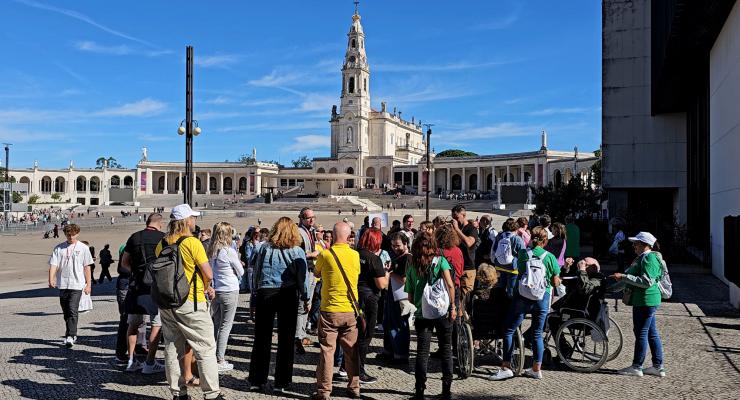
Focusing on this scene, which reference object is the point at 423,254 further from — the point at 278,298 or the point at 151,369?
the point at 151,369

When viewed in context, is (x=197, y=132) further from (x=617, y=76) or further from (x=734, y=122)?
(x=617, y=76)

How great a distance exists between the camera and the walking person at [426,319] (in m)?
5.89

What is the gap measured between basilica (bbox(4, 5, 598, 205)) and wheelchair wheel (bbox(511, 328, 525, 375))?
7175 cm

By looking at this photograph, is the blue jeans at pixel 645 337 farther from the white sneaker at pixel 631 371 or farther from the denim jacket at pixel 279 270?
the denim jacket at pixel 279 270

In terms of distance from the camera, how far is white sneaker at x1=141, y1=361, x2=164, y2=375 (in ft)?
22.2

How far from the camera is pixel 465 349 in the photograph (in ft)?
22.4

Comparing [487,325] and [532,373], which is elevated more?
[487,325]

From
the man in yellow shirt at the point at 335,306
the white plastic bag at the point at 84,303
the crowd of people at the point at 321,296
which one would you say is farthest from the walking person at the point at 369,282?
the white plastic bag at the point at 84,303

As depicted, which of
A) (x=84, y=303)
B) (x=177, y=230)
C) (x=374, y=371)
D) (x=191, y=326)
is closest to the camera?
(x=191, y=326)

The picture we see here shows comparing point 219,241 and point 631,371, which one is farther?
point 631,371

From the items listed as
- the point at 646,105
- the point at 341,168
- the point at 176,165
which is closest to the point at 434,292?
the point at 646,105

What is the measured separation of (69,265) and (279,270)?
3502mm

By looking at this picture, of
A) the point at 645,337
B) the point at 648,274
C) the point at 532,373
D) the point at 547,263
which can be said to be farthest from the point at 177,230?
the point at 645,337

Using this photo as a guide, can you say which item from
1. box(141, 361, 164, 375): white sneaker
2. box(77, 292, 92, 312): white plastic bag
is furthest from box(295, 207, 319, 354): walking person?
box(77, 292, 92, 312): white plastic bag
